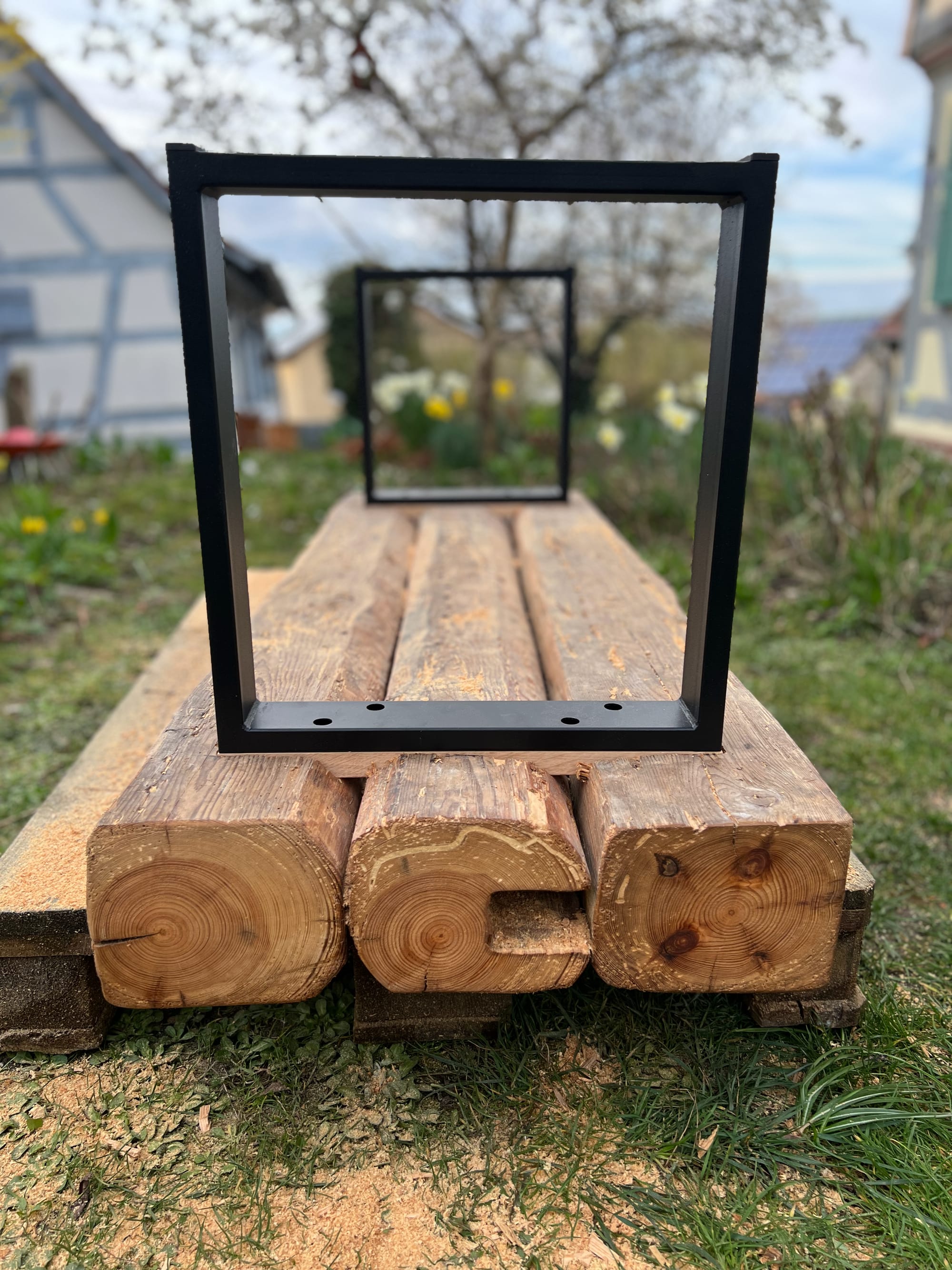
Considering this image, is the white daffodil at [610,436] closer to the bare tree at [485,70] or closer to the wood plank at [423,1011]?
the bare tree at [485,70]

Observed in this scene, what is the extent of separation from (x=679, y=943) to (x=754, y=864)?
0.15 metres

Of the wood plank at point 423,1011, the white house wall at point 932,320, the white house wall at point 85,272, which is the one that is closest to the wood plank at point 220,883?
the wood plank at point 423,1011

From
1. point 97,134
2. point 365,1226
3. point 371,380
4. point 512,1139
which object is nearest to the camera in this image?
point 365,1226

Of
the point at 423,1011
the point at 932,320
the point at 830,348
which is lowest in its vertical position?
the point at 423,1011

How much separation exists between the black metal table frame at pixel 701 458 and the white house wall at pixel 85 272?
803 cm

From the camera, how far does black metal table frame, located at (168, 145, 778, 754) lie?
3.91ft

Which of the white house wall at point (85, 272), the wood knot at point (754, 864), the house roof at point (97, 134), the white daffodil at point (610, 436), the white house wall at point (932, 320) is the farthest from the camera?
the white house wall at point (85, 272)

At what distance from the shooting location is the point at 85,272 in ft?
29.2

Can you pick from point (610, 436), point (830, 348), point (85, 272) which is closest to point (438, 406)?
point (610, 436)

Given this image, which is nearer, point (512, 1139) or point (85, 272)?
point (512, 1139)

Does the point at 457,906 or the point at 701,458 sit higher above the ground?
the point at 701,458

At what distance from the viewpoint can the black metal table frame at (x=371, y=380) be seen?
294 centimetres

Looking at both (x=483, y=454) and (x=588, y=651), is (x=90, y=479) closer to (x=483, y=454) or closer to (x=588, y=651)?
(x=483, y=454)

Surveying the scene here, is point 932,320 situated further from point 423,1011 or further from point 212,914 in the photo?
point 212,914
